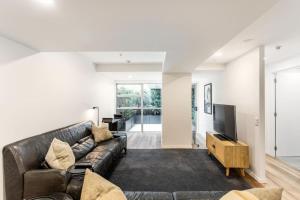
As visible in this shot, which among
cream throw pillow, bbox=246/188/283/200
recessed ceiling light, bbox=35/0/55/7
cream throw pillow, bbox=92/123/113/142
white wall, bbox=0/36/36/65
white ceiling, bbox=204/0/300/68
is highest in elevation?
white ceiling, bbox=204/0/300/68

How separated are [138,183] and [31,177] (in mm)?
1651

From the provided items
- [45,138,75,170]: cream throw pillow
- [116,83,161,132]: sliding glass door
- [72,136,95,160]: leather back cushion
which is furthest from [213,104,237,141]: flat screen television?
[116,83,161,132]: sliding glass door

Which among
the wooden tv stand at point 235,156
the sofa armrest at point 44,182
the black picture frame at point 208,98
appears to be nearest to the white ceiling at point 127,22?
the sofa armrest at point 44,182

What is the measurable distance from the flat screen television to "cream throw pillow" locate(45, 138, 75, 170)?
3.02 meters

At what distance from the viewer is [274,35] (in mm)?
2697

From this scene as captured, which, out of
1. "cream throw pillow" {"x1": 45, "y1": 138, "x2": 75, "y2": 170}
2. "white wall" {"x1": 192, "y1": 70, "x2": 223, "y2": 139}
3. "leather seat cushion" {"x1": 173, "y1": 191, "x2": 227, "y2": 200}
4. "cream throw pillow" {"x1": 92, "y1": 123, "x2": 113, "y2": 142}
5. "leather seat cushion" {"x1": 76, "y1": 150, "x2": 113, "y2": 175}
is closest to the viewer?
"leather seat cushion" {"x1": 173, "y1": 191, "x2": 227, "y2": 200}

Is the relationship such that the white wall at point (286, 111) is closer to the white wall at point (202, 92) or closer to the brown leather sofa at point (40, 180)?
the white wall at point (202, 92)

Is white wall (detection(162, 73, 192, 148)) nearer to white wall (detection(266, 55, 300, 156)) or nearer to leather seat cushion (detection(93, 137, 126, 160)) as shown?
leather seat cushion (detection(93, 137, 126, 160))

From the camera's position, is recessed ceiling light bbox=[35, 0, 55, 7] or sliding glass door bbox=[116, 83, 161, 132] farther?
sliding glass door bbox=[116, 83, 161, 132]

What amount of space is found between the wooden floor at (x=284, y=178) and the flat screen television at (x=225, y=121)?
944mm

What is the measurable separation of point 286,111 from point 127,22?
4.65 meters

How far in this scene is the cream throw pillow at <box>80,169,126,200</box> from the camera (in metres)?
1.21

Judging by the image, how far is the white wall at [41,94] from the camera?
85.8 inches

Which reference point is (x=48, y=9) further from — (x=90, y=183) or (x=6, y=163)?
(x=6, y=163)
